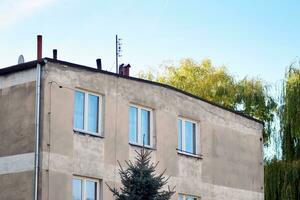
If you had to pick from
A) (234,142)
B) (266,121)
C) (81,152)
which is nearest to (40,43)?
(81,152)

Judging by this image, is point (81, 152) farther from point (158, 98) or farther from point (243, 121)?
point (243, 121)

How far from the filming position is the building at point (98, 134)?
23.2 m

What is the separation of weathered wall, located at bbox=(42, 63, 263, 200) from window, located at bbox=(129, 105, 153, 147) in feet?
0.94

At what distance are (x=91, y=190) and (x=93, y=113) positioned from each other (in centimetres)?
260

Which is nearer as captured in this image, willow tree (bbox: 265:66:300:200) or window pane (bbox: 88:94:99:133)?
window pane (bbox: 88:94:99:133)

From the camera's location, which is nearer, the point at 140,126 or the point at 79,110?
the point at 79,110

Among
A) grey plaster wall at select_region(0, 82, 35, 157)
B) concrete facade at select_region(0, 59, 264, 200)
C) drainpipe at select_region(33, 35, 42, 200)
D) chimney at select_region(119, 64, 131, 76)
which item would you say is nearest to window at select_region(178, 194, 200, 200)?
concrete facade at select_region(0, 59, 264, 200)

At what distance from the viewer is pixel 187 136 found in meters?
29.2

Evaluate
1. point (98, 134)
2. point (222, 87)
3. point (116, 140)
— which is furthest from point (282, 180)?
point (98, 134)

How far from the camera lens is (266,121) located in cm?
4178

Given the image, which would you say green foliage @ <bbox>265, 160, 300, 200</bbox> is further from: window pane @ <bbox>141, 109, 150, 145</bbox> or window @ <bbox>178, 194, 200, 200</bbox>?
window pane @ <bbox>141, 109, 150, 145</bbox>

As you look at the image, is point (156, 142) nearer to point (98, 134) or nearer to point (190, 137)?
point (190, 137)

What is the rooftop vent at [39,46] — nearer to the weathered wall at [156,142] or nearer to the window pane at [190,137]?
the weathered wall at [156,142]

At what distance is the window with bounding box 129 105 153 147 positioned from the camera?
2656cm
